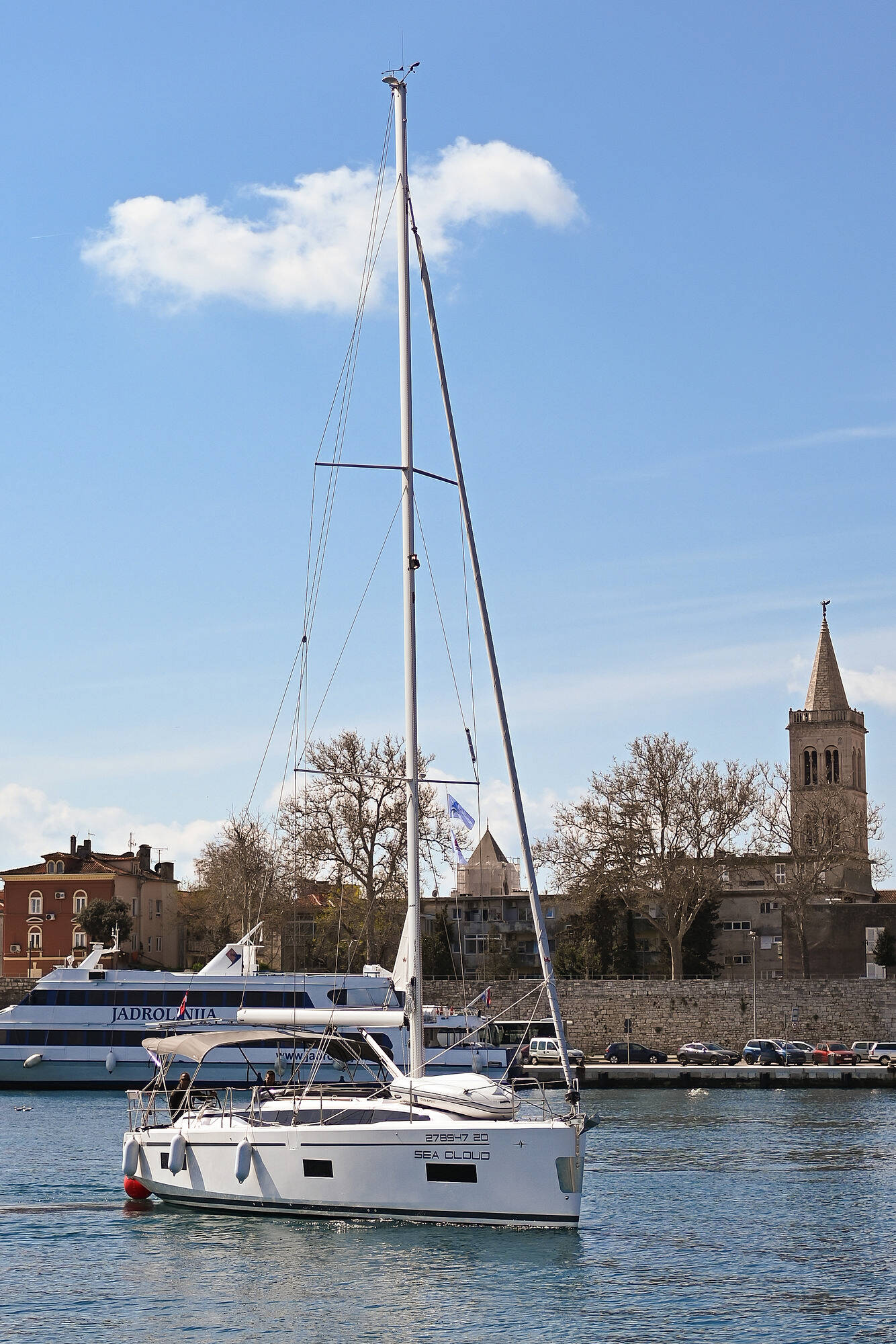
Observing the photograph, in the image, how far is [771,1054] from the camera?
58.7 m

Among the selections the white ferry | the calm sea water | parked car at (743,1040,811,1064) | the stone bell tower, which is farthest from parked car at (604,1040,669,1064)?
the stone bell tower

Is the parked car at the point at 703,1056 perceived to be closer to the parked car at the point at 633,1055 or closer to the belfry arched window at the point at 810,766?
the parked car at the point at 633,1055

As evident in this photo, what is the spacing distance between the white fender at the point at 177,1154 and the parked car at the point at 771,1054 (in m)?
39.2

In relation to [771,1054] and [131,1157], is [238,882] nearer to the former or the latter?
[771,1054]

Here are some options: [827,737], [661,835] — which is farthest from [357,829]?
[827,737]

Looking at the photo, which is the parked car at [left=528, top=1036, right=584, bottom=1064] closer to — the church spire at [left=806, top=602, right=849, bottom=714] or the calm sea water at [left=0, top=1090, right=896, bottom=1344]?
the calm sea water at [left=0, top=1090, right=896, bottom=1344]

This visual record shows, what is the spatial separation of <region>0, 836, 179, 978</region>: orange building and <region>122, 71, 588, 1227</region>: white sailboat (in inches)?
2526

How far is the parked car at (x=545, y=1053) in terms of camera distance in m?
59.5

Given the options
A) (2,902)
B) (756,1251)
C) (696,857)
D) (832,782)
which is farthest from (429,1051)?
(832,782)

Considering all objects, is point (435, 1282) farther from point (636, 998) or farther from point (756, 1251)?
point (636, 998)

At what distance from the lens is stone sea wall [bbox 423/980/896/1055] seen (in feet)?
214

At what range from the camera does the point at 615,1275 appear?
19891 mm

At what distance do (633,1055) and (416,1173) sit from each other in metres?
41.9

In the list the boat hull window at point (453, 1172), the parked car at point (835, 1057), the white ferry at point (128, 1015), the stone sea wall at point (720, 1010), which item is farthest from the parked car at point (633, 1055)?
the boat hull window at point (453, 1172)
